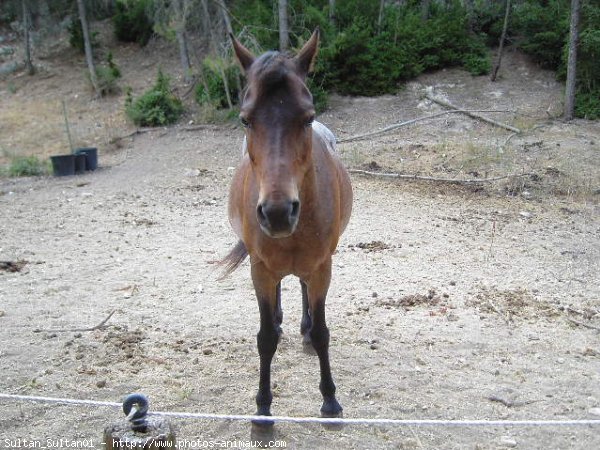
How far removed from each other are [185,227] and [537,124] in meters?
8.74

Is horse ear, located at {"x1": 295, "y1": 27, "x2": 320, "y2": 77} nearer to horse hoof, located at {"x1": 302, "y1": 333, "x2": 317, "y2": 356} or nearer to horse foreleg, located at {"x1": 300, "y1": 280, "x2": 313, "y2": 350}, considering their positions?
horse foreleg, located at {"x1": 300, "y1": 280, "x2": 313, "y2": 350}

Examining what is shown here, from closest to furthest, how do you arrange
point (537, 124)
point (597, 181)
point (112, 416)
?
point (112, 416)
point (597, 181)
point (537, 124)

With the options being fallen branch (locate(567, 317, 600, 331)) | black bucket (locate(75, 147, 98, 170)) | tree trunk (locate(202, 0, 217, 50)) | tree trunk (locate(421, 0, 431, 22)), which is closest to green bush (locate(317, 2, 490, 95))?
tree trunk (locate(421, 0, 431, 22))

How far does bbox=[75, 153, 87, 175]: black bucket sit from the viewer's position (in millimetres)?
11469

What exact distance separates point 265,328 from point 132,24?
76.0 ft

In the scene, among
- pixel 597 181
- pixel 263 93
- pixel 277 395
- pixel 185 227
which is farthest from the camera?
pixel 597 181

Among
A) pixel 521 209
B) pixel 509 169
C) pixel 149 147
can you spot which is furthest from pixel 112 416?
pixel 149 147

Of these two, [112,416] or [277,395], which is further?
[277,395]

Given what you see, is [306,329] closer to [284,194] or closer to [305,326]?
[305,326]

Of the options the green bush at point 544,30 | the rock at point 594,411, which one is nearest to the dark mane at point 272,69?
the rock at point 594,411

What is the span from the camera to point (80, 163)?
11547 millimetres

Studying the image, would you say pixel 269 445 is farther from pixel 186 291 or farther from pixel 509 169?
pixel 509 169

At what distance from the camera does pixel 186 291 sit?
5359 millimetres

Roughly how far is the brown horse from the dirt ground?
2.19ft
